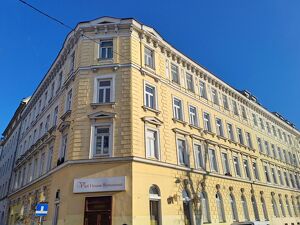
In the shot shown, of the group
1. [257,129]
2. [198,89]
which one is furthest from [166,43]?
[257,129]

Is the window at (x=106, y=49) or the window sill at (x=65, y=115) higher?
the window at (x=106, y=49)

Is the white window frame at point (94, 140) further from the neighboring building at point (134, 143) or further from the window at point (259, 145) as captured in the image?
the window at point (259, 145)

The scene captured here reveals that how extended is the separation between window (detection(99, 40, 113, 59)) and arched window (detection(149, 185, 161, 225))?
953 centimetres

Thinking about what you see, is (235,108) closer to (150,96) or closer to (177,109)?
(177,109)

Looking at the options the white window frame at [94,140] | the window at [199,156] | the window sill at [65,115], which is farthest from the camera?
the window at [199,156]

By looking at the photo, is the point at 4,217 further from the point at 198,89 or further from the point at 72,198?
Answer: the point at 198,89

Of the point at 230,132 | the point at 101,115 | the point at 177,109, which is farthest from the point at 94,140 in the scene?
the point at 230,132

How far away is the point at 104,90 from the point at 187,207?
972 cm

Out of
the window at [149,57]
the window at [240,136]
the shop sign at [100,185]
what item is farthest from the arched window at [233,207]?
the window at [149,57]

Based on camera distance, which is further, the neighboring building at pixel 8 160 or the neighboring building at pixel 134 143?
the neighboring building at pixel 8 160

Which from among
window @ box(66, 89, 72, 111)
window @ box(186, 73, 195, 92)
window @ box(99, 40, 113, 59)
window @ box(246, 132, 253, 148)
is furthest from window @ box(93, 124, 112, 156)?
window @ box(246, 132, 253, 148)

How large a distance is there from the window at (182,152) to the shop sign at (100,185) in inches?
224

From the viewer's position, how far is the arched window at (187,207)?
658 inches

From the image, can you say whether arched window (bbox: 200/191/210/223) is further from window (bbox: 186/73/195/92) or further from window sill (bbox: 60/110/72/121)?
window sill (bbox: 60/110/72/121)
